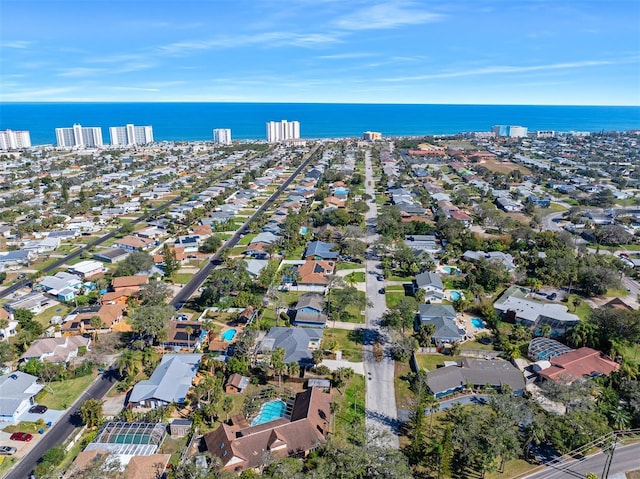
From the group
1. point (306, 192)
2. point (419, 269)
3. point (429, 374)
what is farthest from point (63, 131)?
point (429, 374)

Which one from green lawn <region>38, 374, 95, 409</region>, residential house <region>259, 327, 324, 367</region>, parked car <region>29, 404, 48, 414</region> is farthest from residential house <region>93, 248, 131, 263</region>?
residential house <region>259, 327, 324, 367</region>

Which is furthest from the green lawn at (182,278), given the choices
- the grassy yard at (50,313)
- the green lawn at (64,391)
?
the green lawn at (64,391)

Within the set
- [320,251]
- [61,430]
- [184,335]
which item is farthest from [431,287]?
[61,430]

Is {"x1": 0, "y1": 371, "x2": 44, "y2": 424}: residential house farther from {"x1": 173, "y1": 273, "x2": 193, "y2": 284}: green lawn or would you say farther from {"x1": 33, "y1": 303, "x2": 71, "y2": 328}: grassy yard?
{"x1": 173, "y1": 273, "x2": 193, "y2": 284}: green lawn

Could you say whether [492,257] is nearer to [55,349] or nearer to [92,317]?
[92,317]

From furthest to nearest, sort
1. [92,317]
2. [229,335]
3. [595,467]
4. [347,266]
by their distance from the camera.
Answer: [347,266], [92,317], [229,335], [595,467]

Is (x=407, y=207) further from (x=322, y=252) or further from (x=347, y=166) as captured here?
(x=347, y=166)
